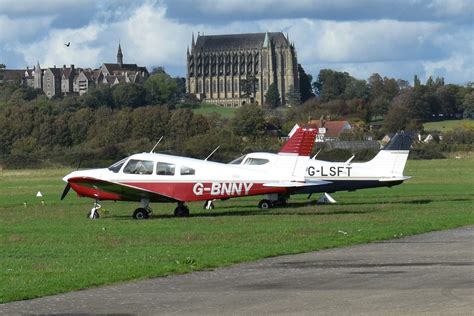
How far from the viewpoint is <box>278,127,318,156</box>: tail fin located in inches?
1345

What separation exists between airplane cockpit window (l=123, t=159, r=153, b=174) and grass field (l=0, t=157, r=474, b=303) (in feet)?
4.00

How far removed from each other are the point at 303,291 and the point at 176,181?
1577 centimetres

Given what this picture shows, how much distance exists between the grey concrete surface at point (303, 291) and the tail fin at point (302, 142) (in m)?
12.1

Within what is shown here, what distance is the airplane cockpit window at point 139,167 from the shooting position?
3316 cm

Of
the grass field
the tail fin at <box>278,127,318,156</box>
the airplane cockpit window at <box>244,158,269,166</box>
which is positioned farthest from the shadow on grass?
the tail fin at <box>278,127,318,156</box>

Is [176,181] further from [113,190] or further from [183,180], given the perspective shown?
[113,190]

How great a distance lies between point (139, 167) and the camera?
33.2 meters

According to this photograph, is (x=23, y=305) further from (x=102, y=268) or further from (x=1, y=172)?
(x=1, y=172)

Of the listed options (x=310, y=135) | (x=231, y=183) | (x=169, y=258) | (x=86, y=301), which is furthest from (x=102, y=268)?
(x=310, y=135)

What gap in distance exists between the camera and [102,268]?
20.3m

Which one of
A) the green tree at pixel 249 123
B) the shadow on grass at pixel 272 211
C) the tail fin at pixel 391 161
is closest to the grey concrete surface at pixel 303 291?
the shadow on grass at pixel 272 211

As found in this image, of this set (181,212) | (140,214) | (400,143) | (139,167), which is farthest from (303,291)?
(400,143)

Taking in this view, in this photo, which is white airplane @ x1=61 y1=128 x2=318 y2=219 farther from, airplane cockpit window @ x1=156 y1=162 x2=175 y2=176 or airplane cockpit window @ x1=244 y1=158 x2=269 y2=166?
airplane cockpit window @ x1=244 y1=158 x2=269 y2=166

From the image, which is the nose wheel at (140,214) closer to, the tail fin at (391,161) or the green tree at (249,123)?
the tail fin at (391,161)
